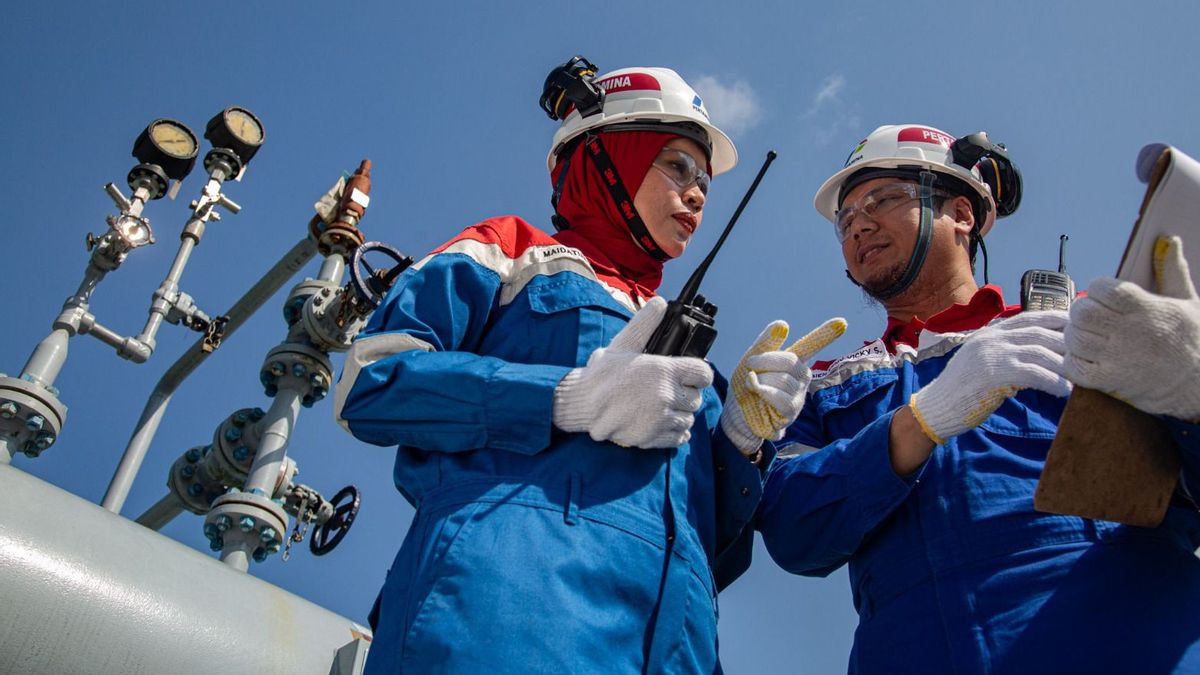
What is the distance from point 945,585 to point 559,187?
72.2 inches

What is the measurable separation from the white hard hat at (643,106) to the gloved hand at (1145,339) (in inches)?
66.8

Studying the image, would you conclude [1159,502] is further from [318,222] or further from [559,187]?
[318,222]

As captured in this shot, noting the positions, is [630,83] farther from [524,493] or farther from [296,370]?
[296,370]

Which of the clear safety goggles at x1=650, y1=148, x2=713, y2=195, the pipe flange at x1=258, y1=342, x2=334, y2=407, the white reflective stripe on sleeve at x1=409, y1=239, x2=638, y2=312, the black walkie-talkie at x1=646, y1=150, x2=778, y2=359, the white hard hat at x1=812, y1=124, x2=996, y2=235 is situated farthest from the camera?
the pipe flange at x1=258, y1=342, x2=334, y2=407

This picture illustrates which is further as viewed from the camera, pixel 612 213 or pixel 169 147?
pixel 169 147

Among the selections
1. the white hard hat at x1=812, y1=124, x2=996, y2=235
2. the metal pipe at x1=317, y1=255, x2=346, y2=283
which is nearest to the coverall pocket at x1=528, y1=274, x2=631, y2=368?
the white hard hat at x1=812, y1=124, x2=996, y2=235

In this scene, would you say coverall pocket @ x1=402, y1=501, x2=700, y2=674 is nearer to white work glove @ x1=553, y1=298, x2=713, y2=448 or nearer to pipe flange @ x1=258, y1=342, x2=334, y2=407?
white work glove @ x1=553, y1=298, x2=713, y2=448

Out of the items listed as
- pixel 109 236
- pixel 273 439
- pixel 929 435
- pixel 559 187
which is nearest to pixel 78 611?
pixel 559 187

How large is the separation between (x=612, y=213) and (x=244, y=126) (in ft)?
22.4

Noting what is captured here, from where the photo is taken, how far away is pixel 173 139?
8836 millimetres

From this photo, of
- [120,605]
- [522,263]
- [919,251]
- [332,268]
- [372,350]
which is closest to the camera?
[372,350]

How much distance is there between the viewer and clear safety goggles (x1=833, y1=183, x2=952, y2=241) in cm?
418

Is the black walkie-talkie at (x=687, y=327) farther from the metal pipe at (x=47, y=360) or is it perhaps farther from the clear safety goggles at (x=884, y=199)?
the metal pipe at (x=47, y=360)

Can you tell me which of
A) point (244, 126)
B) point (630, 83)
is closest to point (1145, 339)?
point (630, 83)
